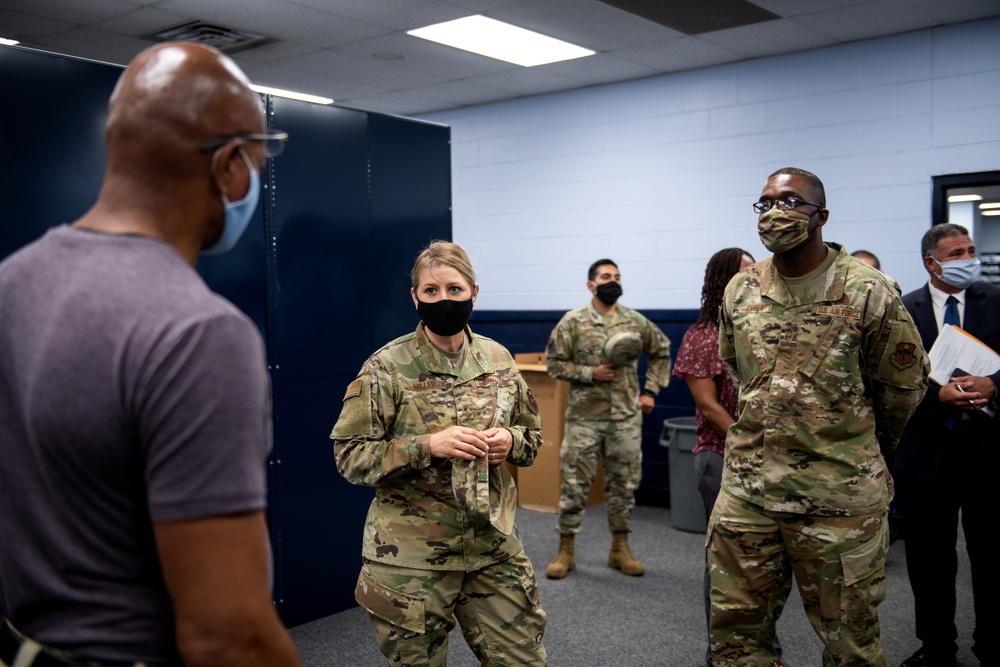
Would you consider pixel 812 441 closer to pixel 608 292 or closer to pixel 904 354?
pixel 904 354

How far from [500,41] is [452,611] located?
409cm

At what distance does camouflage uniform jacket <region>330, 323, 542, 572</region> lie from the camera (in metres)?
2.12

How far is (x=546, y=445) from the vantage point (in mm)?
5746

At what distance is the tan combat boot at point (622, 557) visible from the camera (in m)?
4.48

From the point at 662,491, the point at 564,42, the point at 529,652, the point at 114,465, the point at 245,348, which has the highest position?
the point at 564,42

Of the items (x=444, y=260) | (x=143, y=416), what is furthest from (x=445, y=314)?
(x=143, y=416)

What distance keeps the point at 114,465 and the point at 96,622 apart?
0.18 m

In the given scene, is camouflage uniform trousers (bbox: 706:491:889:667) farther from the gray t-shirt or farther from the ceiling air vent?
the ceiling air vent

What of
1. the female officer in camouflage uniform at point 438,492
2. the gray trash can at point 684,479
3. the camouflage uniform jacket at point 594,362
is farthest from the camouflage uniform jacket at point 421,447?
the gray trash can at point 684,479

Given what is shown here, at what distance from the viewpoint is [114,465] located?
A: 916 mm

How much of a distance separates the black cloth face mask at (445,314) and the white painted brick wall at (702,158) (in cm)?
377

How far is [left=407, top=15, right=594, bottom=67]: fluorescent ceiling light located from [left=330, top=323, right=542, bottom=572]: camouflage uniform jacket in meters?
3.27

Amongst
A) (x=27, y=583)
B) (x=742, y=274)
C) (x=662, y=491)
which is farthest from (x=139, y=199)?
(x=662, y=491)

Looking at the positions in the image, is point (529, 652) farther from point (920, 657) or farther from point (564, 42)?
point (564, 42)
